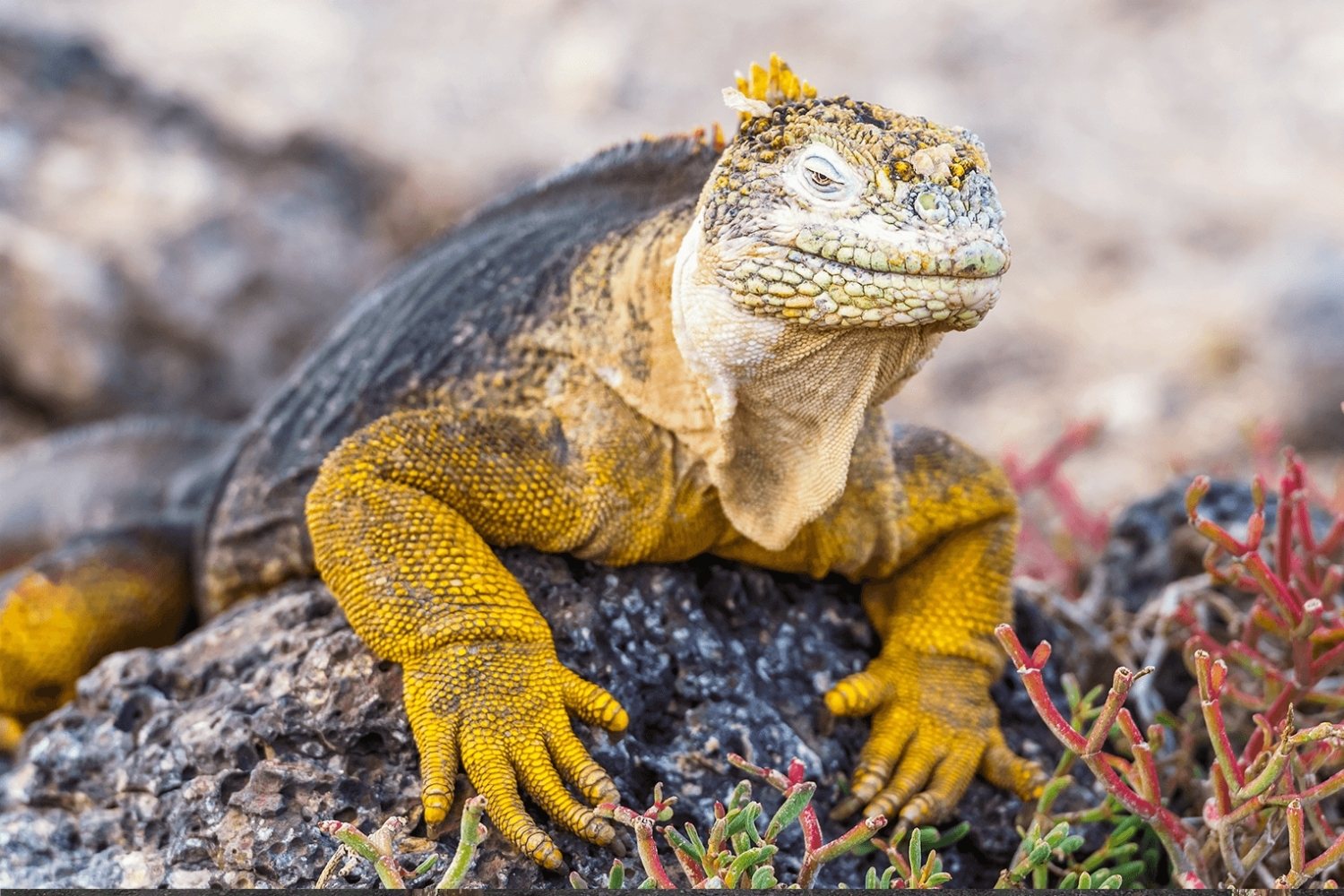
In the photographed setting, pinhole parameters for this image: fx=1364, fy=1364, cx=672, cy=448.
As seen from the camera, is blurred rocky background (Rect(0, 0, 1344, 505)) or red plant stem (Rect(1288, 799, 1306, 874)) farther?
blurred rocky background (Rect(0, 0, 1344, 505))

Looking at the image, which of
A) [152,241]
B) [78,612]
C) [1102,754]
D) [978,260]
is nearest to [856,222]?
[978,260]

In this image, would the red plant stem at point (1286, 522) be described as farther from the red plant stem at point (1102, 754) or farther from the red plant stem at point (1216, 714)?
the red plant stem at point (1216, 714)

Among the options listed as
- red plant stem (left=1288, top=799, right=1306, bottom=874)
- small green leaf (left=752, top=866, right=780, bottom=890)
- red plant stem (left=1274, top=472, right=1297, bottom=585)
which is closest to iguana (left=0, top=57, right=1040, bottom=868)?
small green leaf (left=752, top=866, right=780, bottom=890)

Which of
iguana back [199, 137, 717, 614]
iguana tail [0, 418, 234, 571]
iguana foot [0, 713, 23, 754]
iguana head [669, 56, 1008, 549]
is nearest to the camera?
iguana head [669, 56, 1008, 549]

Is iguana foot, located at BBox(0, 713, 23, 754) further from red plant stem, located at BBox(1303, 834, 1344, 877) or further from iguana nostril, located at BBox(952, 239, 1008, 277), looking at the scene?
red plant stem, located at BBox(1303, 834, 1344, 877)

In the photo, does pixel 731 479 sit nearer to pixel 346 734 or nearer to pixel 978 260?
pixel 978 260

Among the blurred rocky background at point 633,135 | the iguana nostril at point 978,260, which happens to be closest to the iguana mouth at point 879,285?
the iguana nostril at point 978,260
